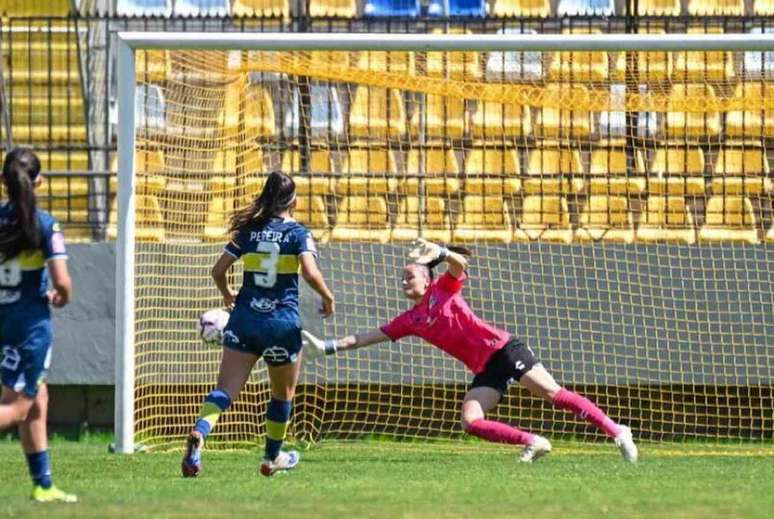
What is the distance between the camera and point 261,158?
550 inches

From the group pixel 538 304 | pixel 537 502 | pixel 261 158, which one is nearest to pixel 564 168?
pixel 538 304

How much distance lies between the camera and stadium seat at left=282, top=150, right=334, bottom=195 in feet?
46.6

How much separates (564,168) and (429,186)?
4.05 feet

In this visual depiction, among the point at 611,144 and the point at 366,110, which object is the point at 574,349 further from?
the point at 366,110

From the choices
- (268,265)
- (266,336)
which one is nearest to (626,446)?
(266,336)

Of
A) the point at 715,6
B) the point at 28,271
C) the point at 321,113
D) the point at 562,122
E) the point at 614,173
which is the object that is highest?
the point at 715,6

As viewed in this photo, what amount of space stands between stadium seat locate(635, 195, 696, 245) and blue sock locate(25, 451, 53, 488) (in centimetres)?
733

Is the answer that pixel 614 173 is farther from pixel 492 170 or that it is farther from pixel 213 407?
pixel 213 407

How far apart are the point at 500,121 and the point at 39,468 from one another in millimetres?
7947

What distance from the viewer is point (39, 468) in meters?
7.66

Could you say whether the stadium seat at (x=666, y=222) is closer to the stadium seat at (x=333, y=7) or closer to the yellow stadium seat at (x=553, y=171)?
the yellow stadium seat at (x=553, y=171)

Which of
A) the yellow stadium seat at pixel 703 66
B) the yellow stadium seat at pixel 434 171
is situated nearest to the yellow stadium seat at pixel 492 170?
the yellow stadium seat at pixel 434 171

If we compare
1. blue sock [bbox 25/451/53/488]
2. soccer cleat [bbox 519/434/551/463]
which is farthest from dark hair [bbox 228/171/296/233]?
soccer cleat [bbox 519/434/551/463]

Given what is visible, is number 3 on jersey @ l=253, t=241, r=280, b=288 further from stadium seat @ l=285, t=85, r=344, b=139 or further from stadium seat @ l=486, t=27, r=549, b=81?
stadium seat @ l=486, t=27, r=549, b=81
